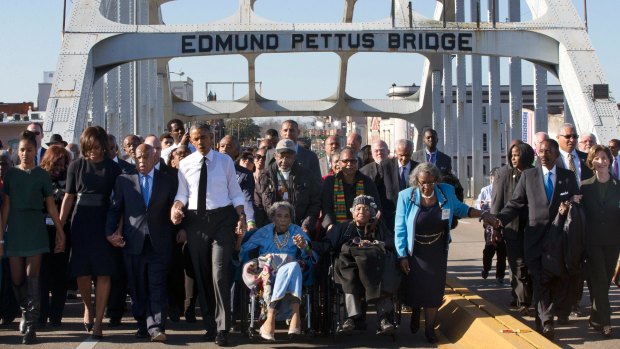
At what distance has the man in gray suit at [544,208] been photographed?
9.88 m

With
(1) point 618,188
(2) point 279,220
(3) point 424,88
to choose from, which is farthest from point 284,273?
(3) point 424,88

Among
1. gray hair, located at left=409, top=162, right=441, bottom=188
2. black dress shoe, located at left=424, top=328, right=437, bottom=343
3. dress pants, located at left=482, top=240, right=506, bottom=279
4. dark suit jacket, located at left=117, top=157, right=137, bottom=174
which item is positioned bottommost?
black dress shoe, located at left=424, top=328, right=437, bottom=343

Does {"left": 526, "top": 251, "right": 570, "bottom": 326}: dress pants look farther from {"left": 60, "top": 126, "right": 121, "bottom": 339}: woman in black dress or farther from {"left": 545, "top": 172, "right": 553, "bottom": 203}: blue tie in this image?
{"left": 60, "top": 126, "right": 121, "bottom": 339}: woman in black dress

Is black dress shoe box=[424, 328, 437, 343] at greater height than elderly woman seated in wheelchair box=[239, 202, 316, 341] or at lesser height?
lesser

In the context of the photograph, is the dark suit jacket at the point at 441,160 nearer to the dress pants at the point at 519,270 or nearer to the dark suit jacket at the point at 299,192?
the dress pants at the point at 519,270

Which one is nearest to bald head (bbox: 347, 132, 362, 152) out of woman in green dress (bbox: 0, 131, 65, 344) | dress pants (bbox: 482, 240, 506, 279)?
dress pants (bbox: 482, 240, 506, 279)

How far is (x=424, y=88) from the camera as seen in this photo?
46.1 meters

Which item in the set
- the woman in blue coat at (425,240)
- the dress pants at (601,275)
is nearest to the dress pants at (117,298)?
the woman in blue coat at (425,240)

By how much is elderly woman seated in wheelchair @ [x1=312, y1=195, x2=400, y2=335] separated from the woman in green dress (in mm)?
2711

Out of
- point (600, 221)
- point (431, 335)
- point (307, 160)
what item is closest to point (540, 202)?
point (600, 221)

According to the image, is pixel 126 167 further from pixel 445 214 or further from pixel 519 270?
pixel 519 270

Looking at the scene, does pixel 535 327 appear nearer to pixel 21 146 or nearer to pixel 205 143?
pixel 205 143

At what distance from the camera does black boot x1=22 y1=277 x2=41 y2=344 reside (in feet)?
31.6

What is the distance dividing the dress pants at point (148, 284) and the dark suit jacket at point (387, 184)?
295 centimetres
